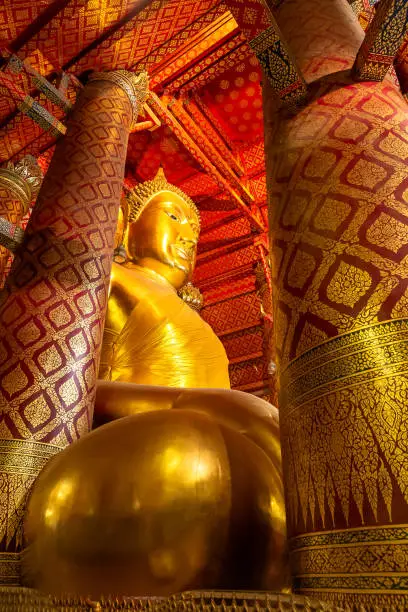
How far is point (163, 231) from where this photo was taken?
2662mm

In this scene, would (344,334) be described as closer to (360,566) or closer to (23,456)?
(360,566)

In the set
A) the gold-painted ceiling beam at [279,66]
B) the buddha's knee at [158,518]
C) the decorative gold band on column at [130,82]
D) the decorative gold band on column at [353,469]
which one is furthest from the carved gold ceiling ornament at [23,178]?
the decorative gold band on column at [353,469]

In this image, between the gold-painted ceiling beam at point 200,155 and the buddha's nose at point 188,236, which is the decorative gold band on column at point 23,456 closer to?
the buddha's nose at point 188,236

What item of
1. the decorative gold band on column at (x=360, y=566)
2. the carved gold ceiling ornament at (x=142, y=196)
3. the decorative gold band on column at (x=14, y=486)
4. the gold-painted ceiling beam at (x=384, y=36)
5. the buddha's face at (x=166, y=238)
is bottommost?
the decorative gold band on column at (x=360, y=566)

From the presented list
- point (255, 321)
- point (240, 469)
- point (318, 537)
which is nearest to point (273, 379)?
point (255, 321)

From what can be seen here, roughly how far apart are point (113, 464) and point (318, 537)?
0.36 metres

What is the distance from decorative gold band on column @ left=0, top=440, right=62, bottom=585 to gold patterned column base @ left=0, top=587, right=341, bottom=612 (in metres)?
0.44

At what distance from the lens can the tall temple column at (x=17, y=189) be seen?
286cm

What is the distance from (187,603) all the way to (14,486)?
847mm

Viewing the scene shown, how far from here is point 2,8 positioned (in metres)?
2.26

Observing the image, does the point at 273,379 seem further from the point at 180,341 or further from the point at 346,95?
the point at 346,95

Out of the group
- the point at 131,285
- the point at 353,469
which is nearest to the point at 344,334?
the point at 353,469

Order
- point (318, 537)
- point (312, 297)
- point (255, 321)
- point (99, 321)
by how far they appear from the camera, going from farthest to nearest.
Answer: point (255, 321) → point (99, 321) → point (312, 297) → point (318, 537)

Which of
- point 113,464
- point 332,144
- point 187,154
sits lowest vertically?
point 113,464
